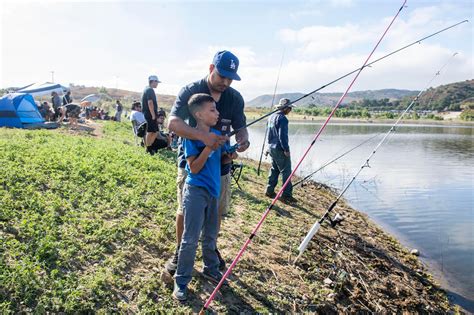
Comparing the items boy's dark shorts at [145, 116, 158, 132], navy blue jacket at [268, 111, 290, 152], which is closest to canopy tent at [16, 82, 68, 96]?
boy's dark shorts at [145, 116, 158, 132]

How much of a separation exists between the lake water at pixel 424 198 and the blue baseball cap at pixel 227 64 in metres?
5.14

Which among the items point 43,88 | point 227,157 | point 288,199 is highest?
point 43,88

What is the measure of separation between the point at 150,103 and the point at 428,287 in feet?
21.8

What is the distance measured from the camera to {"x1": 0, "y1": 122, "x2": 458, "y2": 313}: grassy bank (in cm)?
356

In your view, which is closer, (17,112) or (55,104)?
(17,112)

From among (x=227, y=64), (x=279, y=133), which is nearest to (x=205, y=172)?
(x=227, y=64)

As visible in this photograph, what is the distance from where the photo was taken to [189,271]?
11.7 ft

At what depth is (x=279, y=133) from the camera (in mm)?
8039

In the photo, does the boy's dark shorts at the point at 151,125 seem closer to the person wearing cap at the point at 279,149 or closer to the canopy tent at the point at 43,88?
the person wearing cap at the point at 279,149

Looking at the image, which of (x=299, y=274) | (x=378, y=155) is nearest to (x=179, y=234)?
(x=299, y=274)

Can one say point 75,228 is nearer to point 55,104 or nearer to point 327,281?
point 327,281

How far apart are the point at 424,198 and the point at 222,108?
395 inches

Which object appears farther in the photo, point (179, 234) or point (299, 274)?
point (299, 274)

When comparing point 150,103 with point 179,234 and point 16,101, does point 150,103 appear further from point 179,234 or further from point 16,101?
→ point 16,101
